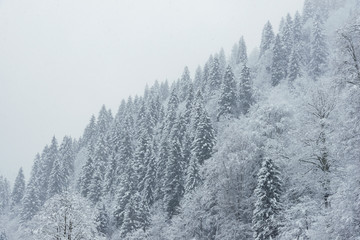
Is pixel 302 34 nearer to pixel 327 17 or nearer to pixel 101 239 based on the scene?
pixel 327 17

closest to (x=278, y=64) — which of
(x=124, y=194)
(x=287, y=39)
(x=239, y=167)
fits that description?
(x=287, y=39)

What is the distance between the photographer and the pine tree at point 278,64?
8406 centimetres

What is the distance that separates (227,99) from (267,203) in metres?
47.1

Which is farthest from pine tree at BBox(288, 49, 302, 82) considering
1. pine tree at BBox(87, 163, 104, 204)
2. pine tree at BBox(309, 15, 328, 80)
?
pine tree at BBox(87, 163, 104, 204)

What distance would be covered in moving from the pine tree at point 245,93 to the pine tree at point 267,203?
149ft

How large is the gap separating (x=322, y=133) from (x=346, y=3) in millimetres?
138939

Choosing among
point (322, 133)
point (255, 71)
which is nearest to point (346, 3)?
point (255, 71)

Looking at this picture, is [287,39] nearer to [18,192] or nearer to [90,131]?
[90,131]

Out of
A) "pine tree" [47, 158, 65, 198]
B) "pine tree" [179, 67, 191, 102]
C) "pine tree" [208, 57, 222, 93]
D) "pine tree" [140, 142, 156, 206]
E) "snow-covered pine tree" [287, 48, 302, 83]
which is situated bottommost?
"pine tree" [140, 142, 156, 206]

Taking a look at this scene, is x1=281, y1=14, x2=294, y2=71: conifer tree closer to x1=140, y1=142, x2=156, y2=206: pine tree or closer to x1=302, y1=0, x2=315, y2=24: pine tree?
x1=302, y1=0, x2=315, y2=24: pine tree

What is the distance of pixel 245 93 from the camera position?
253 ft

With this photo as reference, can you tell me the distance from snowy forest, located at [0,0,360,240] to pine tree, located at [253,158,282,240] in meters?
0.11

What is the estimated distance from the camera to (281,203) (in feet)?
94.0

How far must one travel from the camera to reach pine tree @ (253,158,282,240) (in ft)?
92.3
